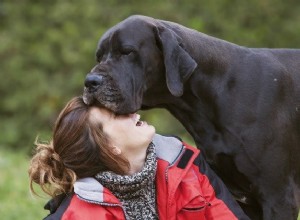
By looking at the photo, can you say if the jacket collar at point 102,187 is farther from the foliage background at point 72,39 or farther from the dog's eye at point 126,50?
the foliage background at point 72,39

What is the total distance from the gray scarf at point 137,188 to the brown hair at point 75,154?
69 millimetres

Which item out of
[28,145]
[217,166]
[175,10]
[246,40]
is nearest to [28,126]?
[28,145]

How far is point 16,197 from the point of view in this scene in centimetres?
626

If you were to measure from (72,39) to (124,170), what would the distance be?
29.9ft

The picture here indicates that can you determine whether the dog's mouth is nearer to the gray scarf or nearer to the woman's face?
the woman's face

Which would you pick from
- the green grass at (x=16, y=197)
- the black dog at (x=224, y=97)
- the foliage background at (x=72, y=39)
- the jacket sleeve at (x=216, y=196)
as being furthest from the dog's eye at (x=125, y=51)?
the foliage background at (x=72, y=39)

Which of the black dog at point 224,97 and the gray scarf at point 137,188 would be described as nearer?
the gray scarf at point 137,188

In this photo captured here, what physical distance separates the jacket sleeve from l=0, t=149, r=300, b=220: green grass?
5.87 feet

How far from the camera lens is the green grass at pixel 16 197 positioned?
18.6 feet

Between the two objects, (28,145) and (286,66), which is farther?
(28,145)

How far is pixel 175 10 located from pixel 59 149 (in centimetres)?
869

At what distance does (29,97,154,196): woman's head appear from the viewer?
3.68m

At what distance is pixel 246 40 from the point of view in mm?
12312

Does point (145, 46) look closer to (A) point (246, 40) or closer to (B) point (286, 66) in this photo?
(B) point (286, 66)
